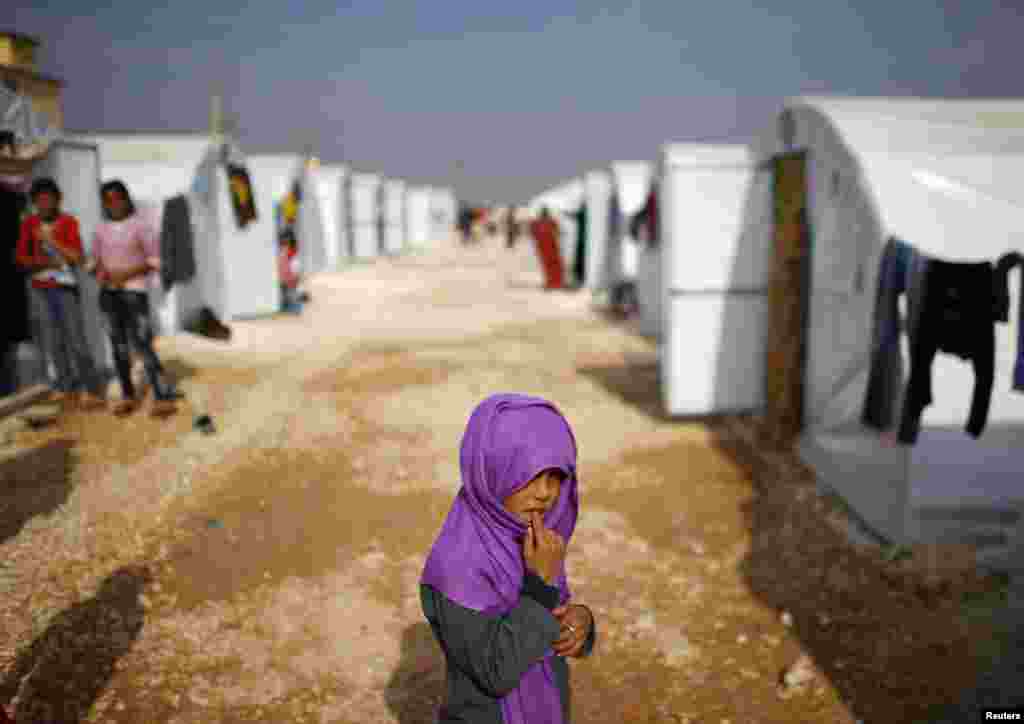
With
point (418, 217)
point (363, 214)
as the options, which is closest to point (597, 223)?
point (363, 214)

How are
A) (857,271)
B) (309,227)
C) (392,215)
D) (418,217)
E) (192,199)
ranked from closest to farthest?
1. (857,271)
2. (192,199)
3. (309,227)
4. (392,215)
5. (418,217)

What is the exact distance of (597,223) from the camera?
17047 mm

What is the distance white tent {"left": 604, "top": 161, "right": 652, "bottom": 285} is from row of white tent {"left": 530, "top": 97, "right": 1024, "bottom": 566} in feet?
23.7

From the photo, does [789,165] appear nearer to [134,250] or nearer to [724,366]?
[724,366]

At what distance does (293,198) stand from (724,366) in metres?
10.2

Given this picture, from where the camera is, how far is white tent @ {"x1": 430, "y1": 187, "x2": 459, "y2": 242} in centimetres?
4381

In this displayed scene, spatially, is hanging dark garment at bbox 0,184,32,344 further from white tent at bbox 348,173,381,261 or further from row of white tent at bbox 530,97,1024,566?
white tent at bbox 348,173,381,261

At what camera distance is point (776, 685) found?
3.07 meters

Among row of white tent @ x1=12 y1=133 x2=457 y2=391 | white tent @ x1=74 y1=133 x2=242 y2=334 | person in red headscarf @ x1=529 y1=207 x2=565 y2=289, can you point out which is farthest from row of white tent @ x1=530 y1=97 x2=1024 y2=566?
person in red headscarf @ x1=529 y1=207 x2=565 y2=289

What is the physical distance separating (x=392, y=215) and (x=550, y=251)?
13588 millimetres

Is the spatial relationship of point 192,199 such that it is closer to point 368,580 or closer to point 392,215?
point 368,580

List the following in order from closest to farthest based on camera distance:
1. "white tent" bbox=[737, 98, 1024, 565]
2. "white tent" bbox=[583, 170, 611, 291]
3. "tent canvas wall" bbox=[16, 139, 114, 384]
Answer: "white tent" bbox=[737, 98, 1024, 565]
"tent canvas wall" bbox=[16, 139, 114, 384]
"white tent" bbox=[583, 170, 611, 291]

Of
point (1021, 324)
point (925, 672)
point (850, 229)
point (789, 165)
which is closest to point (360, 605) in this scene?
point (925, 672)

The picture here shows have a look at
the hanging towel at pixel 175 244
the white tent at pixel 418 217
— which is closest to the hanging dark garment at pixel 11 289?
the hanging towel at pixel 175 244
